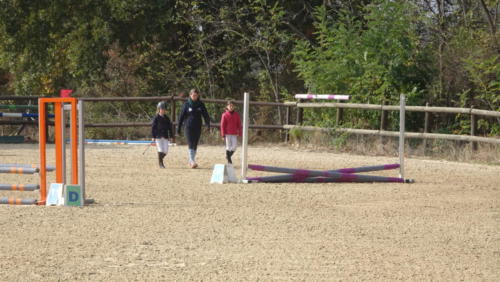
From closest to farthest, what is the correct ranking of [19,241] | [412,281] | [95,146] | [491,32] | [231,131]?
[412,281] < [19,241] < [231,131] < [491,32] < [95,146]

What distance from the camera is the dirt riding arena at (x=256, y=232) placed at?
6.98 m

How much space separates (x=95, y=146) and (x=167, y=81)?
5.89 m

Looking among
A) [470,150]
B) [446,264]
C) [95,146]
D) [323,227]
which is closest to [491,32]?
[470,150]

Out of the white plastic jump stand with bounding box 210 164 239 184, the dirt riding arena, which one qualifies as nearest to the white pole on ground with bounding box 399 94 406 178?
the dirt riding arena

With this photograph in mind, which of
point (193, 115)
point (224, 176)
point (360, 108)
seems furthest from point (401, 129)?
point (360, 108)

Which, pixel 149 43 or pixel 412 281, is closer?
pixel 412 281

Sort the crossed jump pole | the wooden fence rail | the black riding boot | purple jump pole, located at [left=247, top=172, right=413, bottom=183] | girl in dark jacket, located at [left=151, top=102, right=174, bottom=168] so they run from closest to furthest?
the crossed jump pole
purple jump pole, located at [left=247, top=172, right=413, bottom=183]
the black riding boot
girl in dark jacket, located at [left=151, top=102, right=174, bottom=168]
the wooden fence rail

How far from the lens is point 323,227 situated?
364 inches

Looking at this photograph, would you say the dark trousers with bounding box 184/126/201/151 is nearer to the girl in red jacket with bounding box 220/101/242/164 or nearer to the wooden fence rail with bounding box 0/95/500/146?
the girl in red jacket with bounding box 220/101/242/164

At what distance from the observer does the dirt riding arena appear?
6980 mm

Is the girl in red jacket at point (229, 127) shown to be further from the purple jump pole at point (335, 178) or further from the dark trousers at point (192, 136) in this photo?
the purple jump pole at point (335, 178)

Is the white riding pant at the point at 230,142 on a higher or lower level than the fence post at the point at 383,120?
lower

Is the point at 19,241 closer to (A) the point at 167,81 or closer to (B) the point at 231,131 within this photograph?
(B) the point at 231,131

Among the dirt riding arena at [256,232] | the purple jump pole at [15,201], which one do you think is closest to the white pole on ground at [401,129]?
the dirt riding arena at [256,232]
